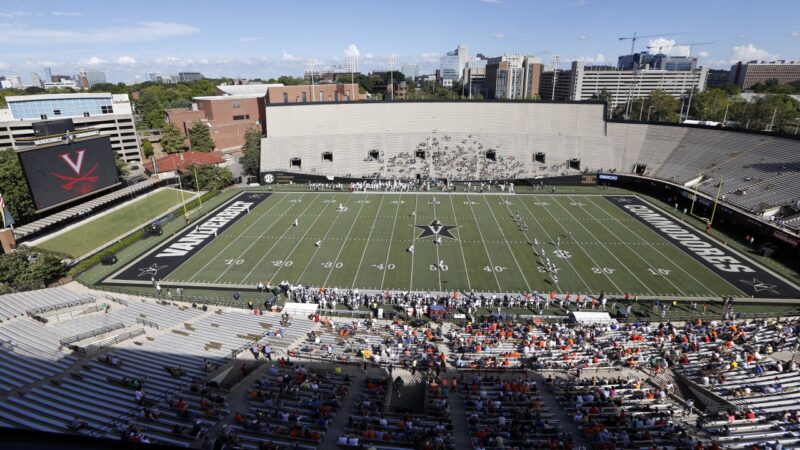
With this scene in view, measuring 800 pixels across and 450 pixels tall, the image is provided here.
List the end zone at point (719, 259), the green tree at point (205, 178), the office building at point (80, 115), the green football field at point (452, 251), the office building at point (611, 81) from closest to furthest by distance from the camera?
the end zone at point (719, 259)
the green football field at point (452, 251)
the green tree at point (205, 178)
the office building at point (80, 115)
the office building at point (611, 81)

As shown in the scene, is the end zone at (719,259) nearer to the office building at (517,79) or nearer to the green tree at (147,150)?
the green tree at (147,150)

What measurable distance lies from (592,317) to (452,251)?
11.9 metres

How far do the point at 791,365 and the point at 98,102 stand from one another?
74538mm

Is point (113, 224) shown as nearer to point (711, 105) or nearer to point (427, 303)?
point (427, 303)

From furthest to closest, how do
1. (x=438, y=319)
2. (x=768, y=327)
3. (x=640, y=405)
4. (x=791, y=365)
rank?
1. (x=438, y=319)
2. (x=768, y=327)
3. (x=791, y=365)
4. (x=640, y=405)

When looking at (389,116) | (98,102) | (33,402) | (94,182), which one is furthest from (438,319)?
(98,102)

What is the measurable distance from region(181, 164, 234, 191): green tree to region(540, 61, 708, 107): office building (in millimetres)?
130498

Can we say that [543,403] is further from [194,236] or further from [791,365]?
[194,236]

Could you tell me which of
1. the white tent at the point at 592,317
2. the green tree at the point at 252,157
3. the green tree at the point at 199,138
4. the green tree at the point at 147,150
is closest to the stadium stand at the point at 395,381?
the white tent at the point at 592,317

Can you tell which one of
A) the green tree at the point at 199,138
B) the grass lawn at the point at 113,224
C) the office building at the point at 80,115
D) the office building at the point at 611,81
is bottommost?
the grass lawn at the point at 113,224

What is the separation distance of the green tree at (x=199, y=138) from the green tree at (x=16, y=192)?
3196cm

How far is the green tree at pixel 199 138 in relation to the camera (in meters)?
67.8

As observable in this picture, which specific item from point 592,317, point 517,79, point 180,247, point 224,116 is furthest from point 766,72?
point 180,247

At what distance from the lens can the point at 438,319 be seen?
23.8 metres
